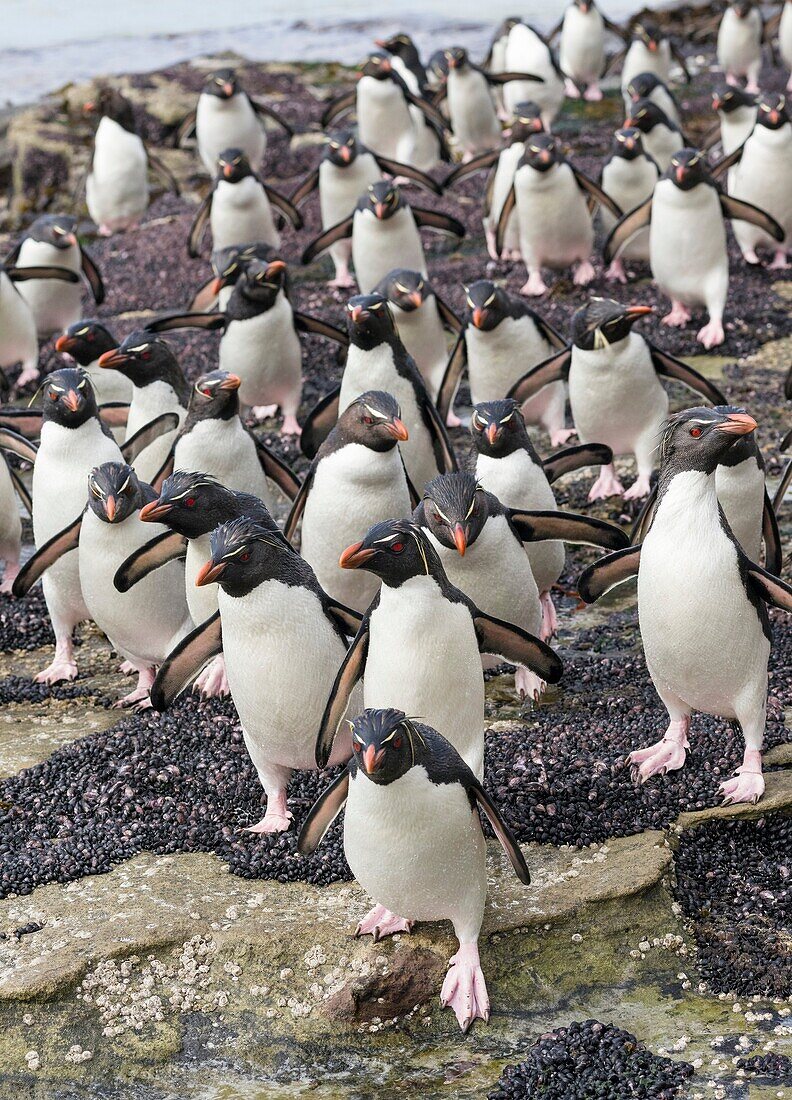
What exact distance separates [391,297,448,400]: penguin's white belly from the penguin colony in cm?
3

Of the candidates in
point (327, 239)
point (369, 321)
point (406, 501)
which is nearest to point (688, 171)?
point (327, 239)

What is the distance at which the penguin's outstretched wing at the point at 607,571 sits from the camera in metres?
5.14

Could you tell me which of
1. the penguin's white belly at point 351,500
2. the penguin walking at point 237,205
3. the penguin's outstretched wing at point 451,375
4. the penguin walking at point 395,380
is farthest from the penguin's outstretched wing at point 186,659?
the penguin walking at point 237,205

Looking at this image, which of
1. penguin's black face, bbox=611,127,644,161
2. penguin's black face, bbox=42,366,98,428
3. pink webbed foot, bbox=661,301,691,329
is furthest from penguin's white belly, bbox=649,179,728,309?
penguin's black face, bbox=42,366,98,428

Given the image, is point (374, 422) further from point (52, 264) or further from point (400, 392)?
point (52, 264)

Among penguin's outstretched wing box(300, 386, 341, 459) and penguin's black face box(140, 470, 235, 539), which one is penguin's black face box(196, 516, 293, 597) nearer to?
penguin's black face box(140, 470, 235, 539)

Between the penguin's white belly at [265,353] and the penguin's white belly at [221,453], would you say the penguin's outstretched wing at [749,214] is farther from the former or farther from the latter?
the penguin's white belly at [221,453]

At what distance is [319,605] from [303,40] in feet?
85.3

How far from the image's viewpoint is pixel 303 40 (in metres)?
28.4

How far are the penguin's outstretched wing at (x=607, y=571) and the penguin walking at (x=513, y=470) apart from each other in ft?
2.16

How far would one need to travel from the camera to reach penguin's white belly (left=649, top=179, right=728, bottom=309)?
9.59m

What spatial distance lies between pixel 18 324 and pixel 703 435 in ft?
21.9

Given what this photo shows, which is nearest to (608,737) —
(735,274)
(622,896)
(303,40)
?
(622,896)

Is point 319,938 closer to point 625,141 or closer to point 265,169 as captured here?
point 625,141
